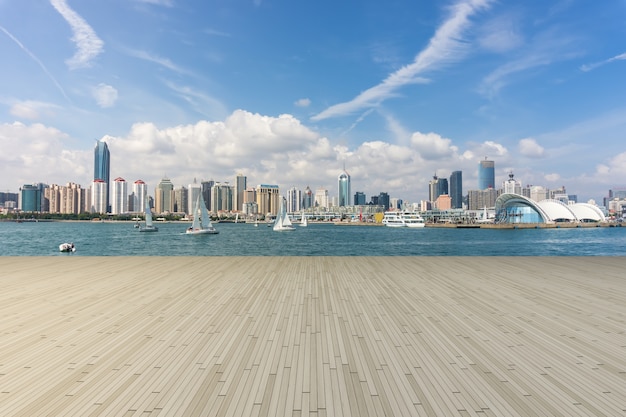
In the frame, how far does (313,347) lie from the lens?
5.31 meters

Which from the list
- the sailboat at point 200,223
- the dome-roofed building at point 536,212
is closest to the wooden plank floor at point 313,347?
the sailboat at point 200,223

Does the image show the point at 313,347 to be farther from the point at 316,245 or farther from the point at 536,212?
the point at 536,212

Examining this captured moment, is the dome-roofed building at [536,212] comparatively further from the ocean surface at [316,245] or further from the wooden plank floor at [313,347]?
the wooden plank floor at [313,347]

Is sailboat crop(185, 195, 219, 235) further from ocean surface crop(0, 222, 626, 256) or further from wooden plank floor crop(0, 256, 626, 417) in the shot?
wooden plank floor crop(0, 256, 626, 417)

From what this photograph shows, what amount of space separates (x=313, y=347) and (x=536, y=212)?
130833 mm

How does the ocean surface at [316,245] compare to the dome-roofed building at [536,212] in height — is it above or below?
below

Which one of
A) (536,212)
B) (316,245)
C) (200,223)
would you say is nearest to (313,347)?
(316,245)

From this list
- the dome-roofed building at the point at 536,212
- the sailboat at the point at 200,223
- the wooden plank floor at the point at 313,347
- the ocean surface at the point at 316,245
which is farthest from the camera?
the dome-roofed building at the point at 536,212

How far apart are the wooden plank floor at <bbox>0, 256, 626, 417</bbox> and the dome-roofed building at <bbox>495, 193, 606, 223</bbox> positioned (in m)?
Answer: 120

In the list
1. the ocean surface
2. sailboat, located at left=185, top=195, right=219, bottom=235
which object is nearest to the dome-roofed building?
the ocean surface

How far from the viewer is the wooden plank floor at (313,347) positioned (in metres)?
3.76

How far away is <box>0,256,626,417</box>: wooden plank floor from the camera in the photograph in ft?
12.3

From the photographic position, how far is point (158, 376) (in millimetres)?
4348

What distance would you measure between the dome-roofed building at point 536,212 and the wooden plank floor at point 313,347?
120 m
